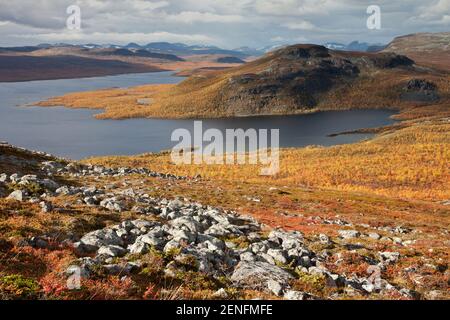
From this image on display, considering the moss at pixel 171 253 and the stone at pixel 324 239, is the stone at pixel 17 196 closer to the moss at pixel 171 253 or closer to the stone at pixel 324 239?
the moss at pixel 171 253

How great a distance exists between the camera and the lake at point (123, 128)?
4375 inches

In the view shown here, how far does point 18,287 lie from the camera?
9.80 m

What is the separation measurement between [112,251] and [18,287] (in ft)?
13.3

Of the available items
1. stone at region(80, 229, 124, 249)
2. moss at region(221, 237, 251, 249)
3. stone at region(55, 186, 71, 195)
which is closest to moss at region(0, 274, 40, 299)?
stone at region(80, 229, 124, 249)

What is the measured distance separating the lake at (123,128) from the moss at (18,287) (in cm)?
9107

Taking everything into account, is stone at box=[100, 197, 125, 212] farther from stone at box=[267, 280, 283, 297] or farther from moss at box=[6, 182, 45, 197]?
stone at box=[267, 280, 283, 297]

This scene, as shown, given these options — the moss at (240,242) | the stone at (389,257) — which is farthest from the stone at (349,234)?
the moss at (240,242)

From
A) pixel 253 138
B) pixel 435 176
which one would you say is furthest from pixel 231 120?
pixel 435 176

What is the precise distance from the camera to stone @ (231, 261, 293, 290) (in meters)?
12.5

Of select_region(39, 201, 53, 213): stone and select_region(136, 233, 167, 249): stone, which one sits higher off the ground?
select_region(39, 201, 53, 213): stone

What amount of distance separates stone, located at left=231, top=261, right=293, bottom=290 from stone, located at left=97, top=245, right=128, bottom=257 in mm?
3728

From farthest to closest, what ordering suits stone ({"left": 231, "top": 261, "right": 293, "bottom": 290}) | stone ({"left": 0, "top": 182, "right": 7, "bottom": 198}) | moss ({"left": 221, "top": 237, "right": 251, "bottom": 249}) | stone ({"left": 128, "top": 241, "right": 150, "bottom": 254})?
stone ({"left": 0, "top": 182, "right": 7, "bottom": 198})
moss ({"left": 221, "top": 237, "right": 251, "bottom": 249})
stone ({"left": 128, "top": 241, "right": 150, "bottom": 254})
stone ({"left": 231, "top": 261, "right": 293, "bottom": 290})

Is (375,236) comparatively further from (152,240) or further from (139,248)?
(139,248)
